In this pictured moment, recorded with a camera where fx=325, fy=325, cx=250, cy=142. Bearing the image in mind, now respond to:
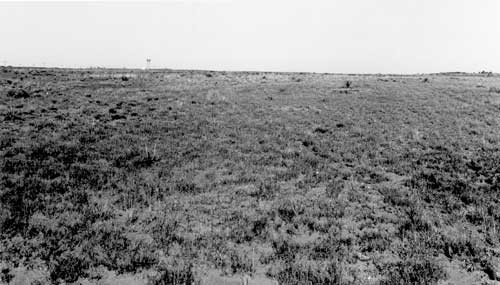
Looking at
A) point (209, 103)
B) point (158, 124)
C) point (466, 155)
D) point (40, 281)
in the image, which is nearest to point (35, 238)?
point (40, 281)

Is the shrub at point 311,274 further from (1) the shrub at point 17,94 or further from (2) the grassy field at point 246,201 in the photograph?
(1) the shrub at point 17,94

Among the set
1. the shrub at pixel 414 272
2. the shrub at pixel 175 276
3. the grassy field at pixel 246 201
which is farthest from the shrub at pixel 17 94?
the shrub at pixel 414 272

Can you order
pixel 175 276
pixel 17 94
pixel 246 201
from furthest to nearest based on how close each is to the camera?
1. pixel 17 94
2. pixel 246 201
3. pixel 175 276

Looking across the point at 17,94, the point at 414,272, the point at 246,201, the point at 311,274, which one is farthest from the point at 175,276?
the point at 17,94

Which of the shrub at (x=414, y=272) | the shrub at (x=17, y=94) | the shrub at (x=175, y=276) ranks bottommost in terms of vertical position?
the shrub at (x=175, y=276)

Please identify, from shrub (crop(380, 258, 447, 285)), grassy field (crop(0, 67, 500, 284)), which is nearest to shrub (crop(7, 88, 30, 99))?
grassy field (crop(0, 67, 500, 284))

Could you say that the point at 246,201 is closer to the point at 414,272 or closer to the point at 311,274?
the point at 311,274

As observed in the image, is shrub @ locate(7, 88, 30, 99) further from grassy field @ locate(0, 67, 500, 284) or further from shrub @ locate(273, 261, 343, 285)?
shrub @ locate(273, 261, 343, 285)

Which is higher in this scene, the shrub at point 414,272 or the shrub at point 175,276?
the shrub at point 414,272

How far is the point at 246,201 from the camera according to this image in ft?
31.7

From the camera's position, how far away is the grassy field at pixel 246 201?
6.51 meters

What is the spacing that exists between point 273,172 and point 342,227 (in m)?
4.35

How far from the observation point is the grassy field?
651 centimetres

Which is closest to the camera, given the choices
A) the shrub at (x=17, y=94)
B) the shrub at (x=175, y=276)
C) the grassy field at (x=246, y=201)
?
the shrub at (x=175, y=276)
